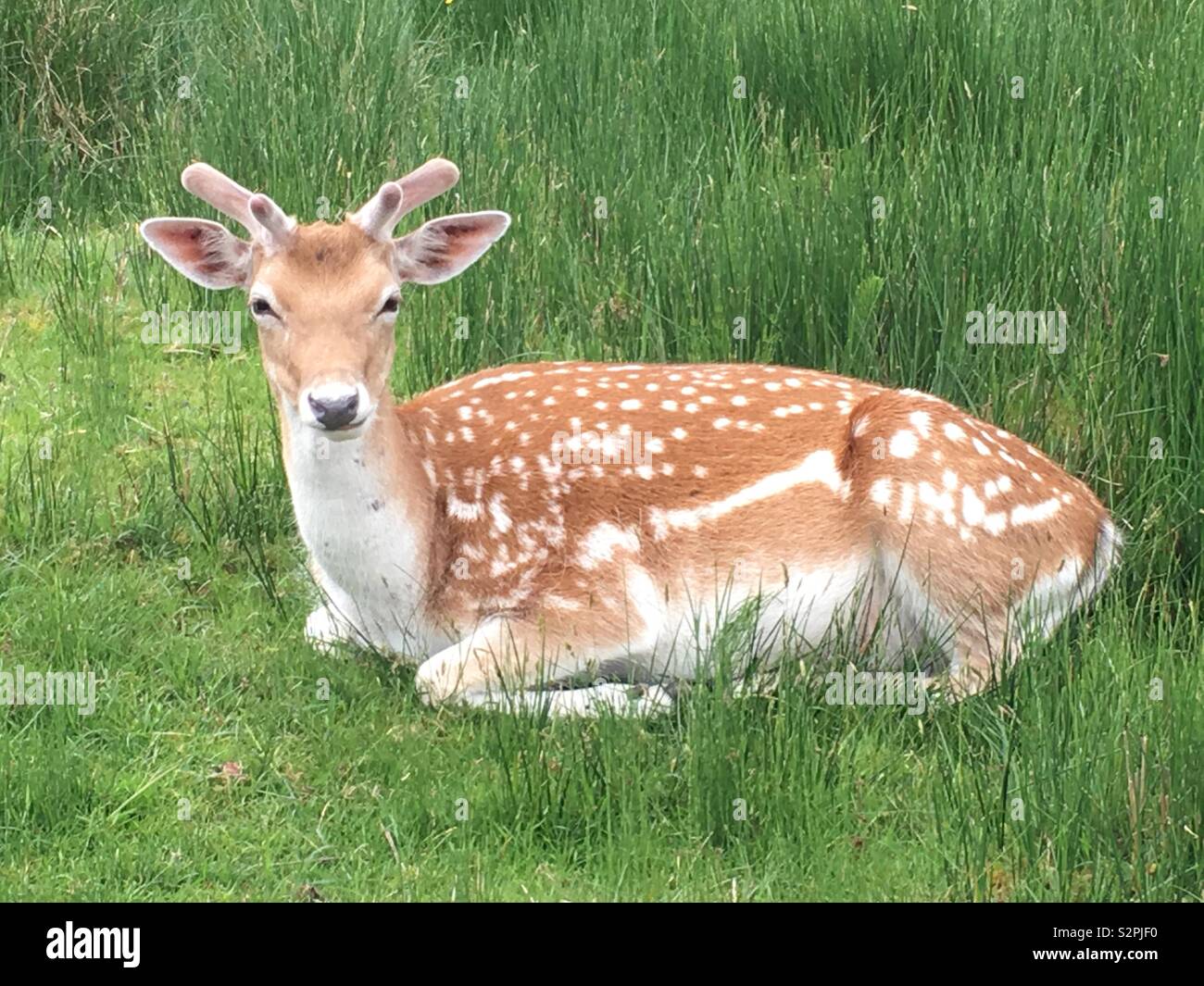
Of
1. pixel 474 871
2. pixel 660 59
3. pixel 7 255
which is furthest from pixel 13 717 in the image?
pixel 660 59

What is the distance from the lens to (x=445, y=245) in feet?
17.8

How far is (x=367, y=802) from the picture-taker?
181 inches

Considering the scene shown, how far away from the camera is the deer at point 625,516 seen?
516cm

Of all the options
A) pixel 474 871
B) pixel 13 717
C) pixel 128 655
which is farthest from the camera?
pixel 128 655

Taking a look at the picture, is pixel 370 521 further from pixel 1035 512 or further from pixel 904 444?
pixel 1035 512

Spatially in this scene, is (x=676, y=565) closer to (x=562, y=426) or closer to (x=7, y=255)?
(x=562, y=426)

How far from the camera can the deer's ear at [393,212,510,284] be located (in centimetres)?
537

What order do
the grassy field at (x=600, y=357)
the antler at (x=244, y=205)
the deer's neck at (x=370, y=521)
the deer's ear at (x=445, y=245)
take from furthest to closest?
the deer's ear at (x=445, y=245), the deer's neck at (x=370, y=521), the antler at (x=244, y=205), the grassy field at (x=600, y=357)

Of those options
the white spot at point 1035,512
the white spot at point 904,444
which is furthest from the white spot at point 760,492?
the white spot at point 1035,512

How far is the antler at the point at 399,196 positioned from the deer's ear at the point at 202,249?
1.09 feet

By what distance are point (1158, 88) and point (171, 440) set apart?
11.9 ft

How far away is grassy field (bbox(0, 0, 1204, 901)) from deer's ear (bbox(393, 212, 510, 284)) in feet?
3.08

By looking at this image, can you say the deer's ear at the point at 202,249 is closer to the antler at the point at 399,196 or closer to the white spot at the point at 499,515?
the antler at the point at 399,196

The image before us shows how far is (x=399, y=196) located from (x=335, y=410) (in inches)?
27.5
